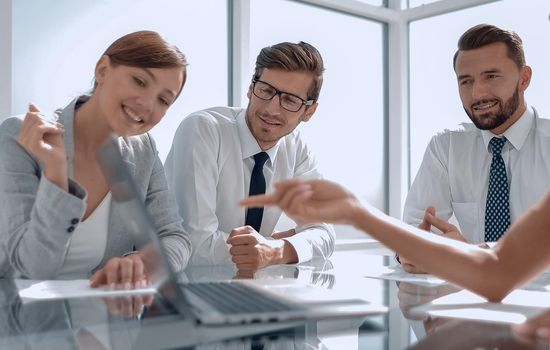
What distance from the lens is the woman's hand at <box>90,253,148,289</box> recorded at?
1.19m

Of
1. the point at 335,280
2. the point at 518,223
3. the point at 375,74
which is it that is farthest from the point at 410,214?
Answer: the point at 375,74

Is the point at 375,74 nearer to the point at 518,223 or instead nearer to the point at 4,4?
the point at 4,4

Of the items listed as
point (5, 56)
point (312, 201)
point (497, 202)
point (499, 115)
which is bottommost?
point (497, 202)

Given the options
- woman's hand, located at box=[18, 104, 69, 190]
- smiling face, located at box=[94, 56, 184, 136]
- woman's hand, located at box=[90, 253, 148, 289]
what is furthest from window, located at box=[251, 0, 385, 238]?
woman's hand, located at box=[90, 253, 148, 289]

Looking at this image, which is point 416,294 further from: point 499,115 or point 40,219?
point 499,115

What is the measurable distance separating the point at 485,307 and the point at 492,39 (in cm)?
183

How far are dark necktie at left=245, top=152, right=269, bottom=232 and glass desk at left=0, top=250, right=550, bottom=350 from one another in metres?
1.24

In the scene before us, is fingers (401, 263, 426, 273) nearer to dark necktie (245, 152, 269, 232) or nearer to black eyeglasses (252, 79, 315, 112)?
dark necktie (245, 152, 269, 232)

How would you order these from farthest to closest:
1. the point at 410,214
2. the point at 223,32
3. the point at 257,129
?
the point at 223,32
the point at 410,214
the point at 257,129

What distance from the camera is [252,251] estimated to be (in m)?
1.66

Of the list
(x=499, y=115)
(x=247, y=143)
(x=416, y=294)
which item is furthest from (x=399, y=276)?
(x=499, y=115)

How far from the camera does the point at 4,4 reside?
2750 mm

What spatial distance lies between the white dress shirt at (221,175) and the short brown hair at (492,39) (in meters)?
0.87

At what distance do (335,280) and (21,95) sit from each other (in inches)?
85.7
